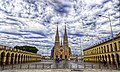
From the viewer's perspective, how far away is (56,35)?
138000 millimetres

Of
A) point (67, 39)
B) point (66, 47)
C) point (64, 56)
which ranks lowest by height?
point (64, 56)

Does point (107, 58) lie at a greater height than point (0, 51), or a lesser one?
lesser

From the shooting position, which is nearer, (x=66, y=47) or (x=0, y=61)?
(x=0, y=61)

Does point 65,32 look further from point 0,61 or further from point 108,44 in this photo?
point 0,61

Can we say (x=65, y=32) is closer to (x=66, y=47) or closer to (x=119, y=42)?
(x=66, y=47)

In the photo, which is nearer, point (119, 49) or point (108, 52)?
point (119, 49)

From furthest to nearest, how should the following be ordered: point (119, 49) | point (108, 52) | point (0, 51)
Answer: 1. point (108, 52)
2. point (119, 49)
3. point (0, 51)

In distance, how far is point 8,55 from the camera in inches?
1407

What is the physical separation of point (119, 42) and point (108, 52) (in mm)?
7811

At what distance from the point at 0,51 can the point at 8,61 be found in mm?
7433

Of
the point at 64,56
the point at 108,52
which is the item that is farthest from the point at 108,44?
the point at 64,56

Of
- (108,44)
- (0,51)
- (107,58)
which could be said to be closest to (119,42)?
(108,44)

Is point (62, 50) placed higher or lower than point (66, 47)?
lower

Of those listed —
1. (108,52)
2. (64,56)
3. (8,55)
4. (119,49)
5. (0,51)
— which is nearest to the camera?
(0,51)
